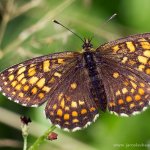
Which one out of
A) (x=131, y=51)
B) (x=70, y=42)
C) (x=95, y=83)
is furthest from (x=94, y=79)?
(x=70, y=42)

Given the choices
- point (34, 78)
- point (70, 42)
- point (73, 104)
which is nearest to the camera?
point (73, 104)

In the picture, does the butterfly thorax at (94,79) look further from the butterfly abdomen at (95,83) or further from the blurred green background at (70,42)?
the blurred green background at (70,42)

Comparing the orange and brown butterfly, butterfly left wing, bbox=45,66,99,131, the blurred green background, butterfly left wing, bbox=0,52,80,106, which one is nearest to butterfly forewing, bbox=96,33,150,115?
the orange and brown butterfly

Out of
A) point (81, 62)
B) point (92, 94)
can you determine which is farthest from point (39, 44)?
point (92, 94)

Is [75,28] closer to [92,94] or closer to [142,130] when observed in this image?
[142,130]

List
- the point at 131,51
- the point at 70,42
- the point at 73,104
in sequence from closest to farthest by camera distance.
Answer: the point at 73,104
the point at 131,51
the point at 70,42

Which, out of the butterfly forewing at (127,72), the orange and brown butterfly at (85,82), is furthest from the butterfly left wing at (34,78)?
the butterfly forewing at (127,72)

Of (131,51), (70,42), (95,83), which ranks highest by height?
(70,42)

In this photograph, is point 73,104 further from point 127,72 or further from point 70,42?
point 70,42
